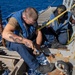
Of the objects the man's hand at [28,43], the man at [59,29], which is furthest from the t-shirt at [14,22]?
the man at [59,29]

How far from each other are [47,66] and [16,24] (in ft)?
3.04

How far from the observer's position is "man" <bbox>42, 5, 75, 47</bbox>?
5.30 metres

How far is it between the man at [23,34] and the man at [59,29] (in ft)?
4.13

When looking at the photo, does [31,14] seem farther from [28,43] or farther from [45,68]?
[45,68]

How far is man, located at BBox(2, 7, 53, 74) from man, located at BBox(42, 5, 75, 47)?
1259 mm

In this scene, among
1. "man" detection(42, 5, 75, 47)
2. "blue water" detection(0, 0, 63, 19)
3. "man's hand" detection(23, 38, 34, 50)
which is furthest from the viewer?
"blue water" detection(0, 0, 63, 19)

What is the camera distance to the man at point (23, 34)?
12.2 feet

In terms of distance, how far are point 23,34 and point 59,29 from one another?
5.15 feet

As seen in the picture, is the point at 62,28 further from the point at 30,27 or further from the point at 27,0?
the point at 27,0

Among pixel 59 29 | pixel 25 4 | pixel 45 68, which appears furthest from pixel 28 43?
pixel 25 4

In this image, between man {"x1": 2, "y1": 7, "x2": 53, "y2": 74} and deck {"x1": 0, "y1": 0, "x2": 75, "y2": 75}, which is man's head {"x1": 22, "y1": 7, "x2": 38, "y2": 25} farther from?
deck {"x1": 0, "y1": 0, "x2": 75, "y2": 75}

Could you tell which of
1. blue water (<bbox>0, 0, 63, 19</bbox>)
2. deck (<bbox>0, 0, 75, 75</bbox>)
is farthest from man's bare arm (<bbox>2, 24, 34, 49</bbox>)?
blue water (<bbox>0, 0, 63, 19</bbox>)

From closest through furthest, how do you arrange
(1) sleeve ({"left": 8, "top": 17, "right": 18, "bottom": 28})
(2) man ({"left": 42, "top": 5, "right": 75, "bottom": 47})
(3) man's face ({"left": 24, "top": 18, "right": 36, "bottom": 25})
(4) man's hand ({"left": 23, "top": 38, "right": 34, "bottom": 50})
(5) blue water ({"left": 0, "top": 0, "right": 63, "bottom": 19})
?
(4) man's hand ({"left": 23, "top": 38, "right": 34, "bottom": 50})
(3) man's face ({"left": 24, "top": 18, "right": 36, "bottom": 25})
(1) sleeve ({"left": 8, "top": 17, "right": 18, "bottom": 28})
(2) man ({"left": 42, "top": 5, "right": 75, "bottom": 47})
(5) blue water ({"left": 0, "top": 0, "right": 63, "bottom": 19})

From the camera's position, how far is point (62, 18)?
5297mm
